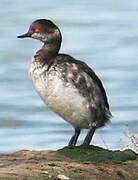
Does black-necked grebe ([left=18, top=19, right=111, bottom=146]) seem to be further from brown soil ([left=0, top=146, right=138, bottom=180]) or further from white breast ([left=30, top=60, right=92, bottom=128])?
brown soil ([left=0, top=146, right=138, bottom=180])

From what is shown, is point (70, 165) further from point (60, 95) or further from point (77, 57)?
point (77, 57)

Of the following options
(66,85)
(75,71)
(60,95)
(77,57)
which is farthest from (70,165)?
(77,57)

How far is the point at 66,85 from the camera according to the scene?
10961 mm

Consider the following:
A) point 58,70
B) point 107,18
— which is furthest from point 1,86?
point 58,70

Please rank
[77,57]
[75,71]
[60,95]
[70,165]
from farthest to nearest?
[77,57] → [75,71] → [60,95] → [70,165]

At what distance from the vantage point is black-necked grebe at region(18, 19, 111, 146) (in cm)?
1094

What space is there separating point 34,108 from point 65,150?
666 centimetres

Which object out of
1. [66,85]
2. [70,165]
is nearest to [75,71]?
[66,85]

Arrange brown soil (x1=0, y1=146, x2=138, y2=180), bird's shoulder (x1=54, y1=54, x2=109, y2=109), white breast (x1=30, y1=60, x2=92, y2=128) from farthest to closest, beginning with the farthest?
bird's shoulder (x1=54, y1=54, x2=109, y2=109), white breast (x1=30, y1=60, x2=92, y2=128), brown soil (x1=0, y1=146, x2=138, y2=180)

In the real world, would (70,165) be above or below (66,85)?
below

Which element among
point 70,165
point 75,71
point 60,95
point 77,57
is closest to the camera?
point 70,165

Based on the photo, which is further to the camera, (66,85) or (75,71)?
(75,71)

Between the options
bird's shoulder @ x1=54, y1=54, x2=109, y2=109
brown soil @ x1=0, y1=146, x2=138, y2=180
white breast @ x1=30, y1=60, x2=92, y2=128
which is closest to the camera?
brown soil @ x1=0, y1=146, x2=138, y2=180

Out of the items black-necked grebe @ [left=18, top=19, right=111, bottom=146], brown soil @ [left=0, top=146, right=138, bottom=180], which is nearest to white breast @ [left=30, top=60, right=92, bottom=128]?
black-necked grebe @ [left=18, top=19, right=111, bottom=146]
